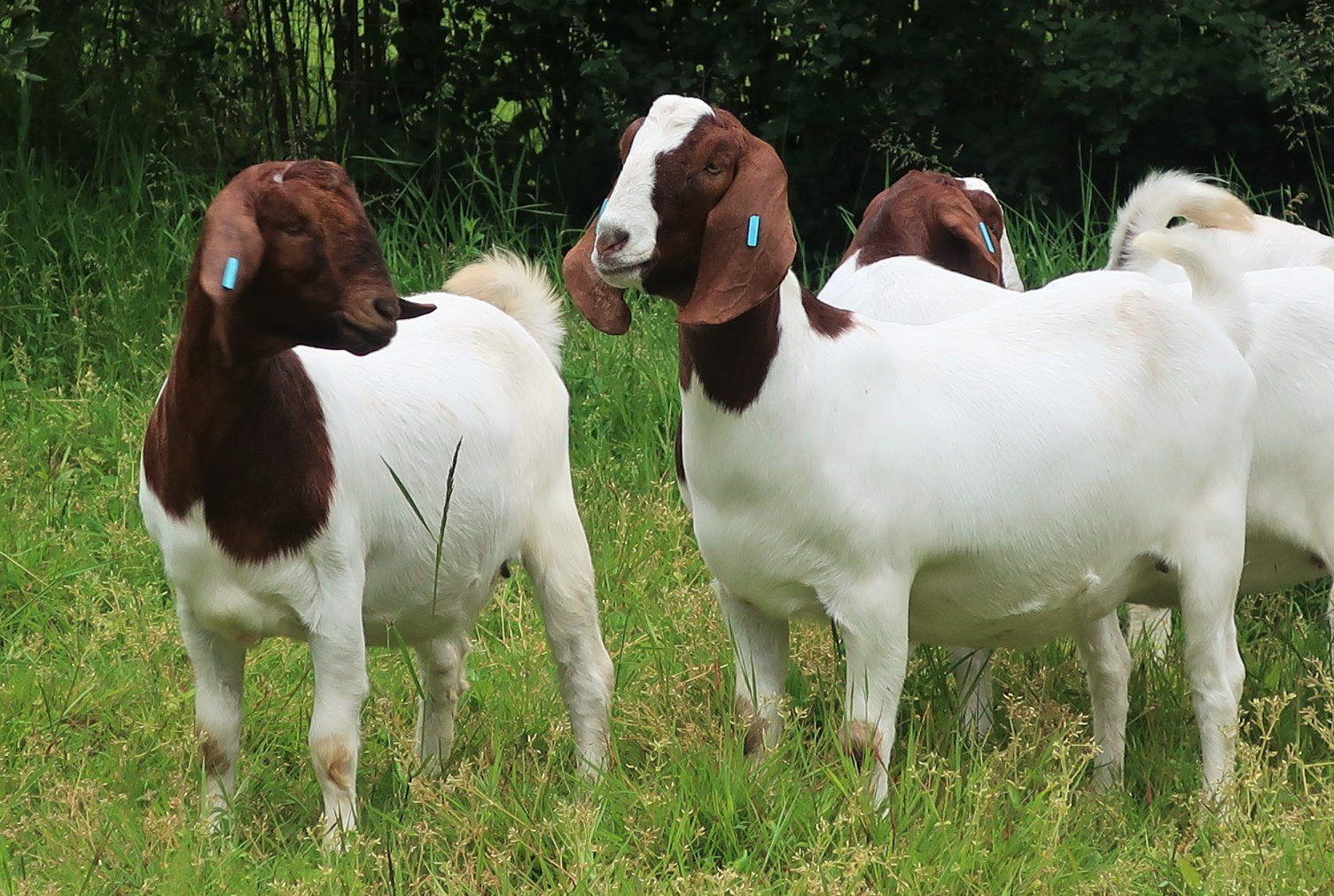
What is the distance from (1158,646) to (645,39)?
4.28 m

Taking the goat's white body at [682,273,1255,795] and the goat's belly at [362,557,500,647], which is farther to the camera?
the goat's belly at [362,557,500,647]

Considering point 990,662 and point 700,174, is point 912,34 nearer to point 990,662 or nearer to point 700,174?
point 990,662

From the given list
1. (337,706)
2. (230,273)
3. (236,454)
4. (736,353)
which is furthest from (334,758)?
(736,353)

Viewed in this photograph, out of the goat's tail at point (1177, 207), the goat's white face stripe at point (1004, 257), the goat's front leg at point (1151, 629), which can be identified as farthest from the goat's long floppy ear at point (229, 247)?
the goat's front leg at point (1151, 629)

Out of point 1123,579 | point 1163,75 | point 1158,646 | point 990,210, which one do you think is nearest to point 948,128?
point 1163,75

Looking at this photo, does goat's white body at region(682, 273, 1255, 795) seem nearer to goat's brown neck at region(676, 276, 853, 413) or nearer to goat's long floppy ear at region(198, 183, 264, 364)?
goat's brown neck at region(676, 276, 853, 413)

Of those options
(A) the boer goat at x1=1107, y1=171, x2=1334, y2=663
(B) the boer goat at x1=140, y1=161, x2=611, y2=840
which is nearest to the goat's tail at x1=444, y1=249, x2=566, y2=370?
(B) the boer goat at x1=140, y1=161, x2=611, y2=840

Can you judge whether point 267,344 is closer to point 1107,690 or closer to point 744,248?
point 744,248

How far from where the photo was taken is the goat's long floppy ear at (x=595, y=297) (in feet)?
11.5

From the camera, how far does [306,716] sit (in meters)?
4.57

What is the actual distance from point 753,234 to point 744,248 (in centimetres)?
3

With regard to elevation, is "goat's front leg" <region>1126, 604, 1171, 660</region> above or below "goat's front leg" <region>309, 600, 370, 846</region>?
below

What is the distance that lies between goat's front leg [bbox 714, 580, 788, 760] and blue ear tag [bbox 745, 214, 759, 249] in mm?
889

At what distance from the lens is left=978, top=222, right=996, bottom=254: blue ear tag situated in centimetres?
499
